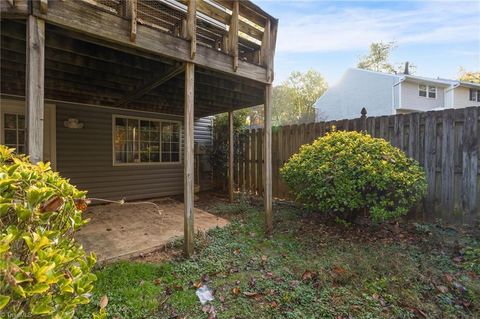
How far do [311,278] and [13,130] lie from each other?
6295 mm

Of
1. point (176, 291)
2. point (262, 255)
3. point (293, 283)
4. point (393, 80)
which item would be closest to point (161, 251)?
point (176, 291)

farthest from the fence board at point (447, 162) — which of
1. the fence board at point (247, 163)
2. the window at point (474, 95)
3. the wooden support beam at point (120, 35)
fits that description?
the window at point (474, 95)

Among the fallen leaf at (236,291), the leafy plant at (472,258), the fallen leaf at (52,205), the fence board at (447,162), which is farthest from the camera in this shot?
the fence board at (447,162)

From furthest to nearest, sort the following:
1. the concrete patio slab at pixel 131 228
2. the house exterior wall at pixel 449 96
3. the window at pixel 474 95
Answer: the window at pixel 474 95
the house exterior wall at pixel 449 96
the concrete patio slab at pixel 131 228

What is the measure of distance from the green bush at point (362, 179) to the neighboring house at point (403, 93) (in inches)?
552

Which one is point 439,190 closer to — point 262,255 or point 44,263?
point 262,255

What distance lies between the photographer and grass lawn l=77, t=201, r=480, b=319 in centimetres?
227

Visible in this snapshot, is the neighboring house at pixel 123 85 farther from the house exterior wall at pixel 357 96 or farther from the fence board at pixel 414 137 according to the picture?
the house exterior wall at pixel 357 96

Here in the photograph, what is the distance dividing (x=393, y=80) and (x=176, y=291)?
A: 1779 cm

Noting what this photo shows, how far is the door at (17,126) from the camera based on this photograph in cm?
527

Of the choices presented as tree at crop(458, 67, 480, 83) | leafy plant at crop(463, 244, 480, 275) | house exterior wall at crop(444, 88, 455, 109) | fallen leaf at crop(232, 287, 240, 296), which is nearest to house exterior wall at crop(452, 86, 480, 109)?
house exterior wall at crop(444, 88, 455, 109)

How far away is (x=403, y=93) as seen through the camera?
1592 centimetres

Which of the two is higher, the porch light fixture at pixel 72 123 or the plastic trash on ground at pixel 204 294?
the porch light fixture at pixel 72 123

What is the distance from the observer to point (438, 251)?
330 cm
